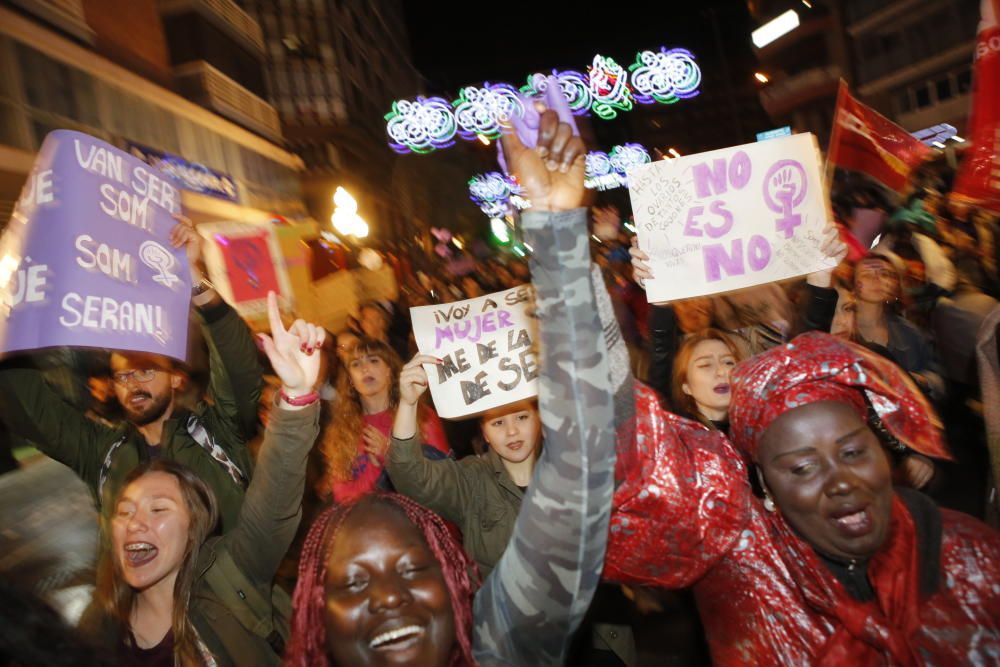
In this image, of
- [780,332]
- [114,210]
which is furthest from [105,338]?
[780,332]

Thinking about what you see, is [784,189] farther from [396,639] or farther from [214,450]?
[214,450]

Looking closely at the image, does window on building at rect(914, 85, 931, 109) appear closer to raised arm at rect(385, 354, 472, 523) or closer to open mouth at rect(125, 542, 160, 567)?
raised arm at rect(385, 354, 472, 523)

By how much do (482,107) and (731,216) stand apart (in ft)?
42.7

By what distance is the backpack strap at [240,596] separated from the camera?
2.42 meters

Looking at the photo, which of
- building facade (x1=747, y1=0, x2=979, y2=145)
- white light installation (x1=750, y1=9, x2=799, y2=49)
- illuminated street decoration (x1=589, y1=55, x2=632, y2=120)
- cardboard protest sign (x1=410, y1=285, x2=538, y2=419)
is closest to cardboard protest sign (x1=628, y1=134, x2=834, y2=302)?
cardboard protest sign (x1=410, y1=285, x2=538, y2=419)

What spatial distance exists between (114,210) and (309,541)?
196cm

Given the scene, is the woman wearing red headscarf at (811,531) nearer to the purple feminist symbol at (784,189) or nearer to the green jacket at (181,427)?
the purple feminist symbol at (784,189)

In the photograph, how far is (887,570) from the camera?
75.0 inches

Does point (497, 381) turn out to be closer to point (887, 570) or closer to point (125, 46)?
point (887, 570)

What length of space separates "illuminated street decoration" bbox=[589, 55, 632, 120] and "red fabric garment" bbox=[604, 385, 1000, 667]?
13486 mm

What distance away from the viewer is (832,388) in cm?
204

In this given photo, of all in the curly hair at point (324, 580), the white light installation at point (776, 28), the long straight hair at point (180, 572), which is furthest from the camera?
the white light installation at point (776, 28)

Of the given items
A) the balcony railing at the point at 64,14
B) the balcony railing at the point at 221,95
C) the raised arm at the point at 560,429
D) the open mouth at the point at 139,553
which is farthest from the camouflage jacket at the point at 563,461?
the balcony railing at the point at 221,95

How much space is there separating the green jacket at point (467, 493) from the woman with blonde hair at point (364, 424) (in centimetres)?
49
